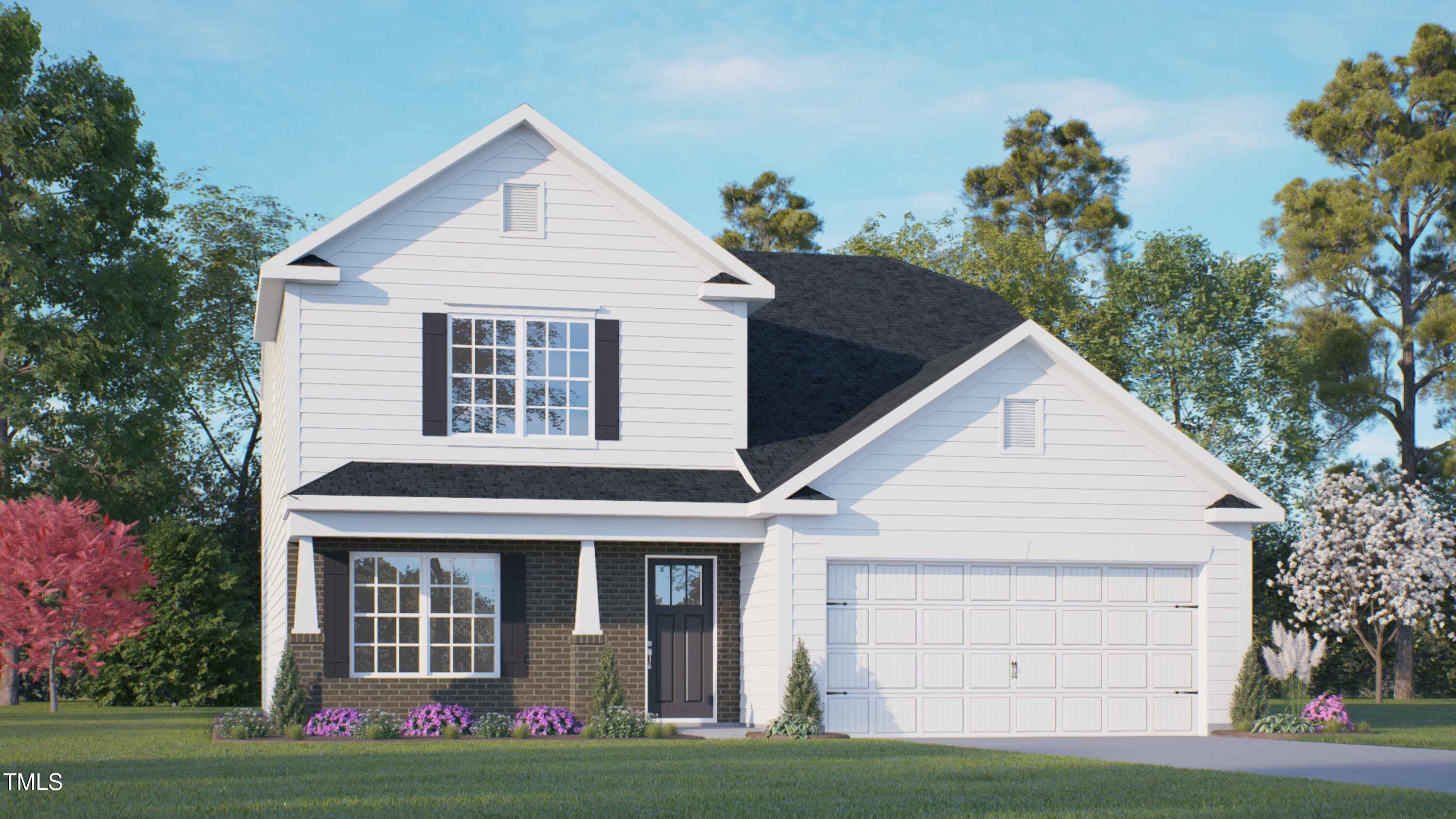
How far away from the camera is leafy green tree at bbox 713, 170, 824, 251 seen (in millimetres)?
43875

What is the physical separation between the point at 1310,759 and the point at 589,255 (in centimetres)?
1071

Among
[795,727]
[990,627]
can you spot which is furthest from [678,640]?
[990,627]

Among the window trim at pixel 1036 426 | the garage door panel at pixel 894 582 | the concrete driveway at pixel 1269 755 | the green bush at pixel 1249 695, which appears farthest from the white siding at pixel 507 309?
the green bush at pixel 1249 695

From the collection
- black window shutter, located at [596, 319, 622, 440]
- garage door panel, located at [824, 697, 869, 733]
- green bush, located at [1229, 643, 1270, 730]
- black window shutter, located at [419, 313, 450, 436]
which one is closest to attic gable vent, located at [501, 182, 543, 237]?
black window shutter, located at [596, 319, 622, 440]

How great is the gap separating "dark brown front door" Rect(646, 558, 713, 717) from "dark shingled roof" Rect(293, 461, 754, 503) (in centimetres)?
125

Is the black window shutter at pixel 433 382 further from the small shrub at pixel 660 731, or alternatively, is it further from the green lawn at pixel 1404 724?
the green lawn at pixel 1404 724

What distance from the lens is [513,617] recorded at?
19.1 meters

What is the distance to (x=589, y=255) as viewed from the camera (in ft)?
65.7

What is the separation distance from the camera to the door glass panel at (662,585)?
65.7ft

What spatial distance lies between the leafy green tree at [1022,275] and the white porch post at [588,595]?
21.4 m

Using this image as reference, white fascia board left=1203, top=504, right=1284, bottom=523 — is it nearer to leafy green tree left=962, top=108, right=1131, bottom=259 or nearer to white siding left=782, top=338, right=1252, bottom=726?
white siding left=782, top=338, right=1252, bottom=726

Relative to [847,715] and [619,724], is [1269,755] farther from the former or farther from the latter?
[619,724]

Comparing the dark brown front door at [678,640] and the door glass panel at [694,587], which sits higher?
the door glass panel at [694,587]

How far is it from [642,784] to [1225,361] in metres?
28.6
